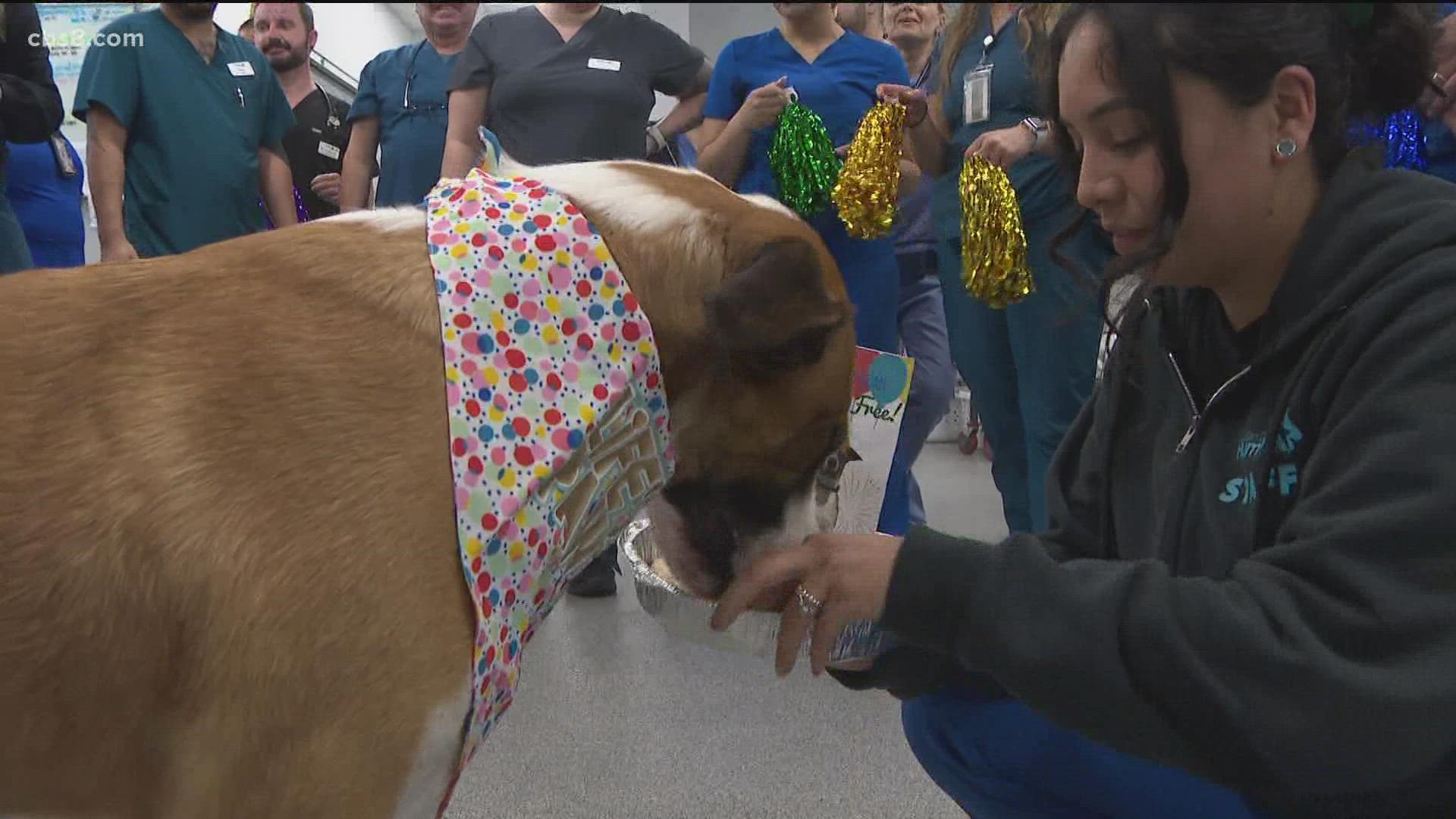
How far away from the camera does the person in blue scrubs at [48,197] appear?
2799 millimetres

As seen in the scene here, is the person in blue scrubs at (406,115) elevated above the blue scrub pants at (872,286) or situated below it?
above

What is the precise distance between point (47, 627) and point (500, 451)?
0.35 meters

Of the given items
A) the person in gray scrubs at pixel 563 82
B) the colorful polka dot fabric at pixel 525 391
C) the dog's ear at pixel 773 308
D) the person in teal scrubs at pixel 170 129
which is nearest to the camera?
the colorful polka dot fabric at pixel 525 391

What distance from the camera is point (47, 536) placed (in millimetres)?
804

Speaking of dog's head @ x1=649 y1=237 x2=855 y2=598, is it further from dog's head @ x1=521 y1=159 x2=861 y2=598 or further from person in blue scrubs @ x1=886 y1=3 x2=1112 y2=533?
person in blue scrubs @ x1=886 y1=3 x2=1112 y2=533

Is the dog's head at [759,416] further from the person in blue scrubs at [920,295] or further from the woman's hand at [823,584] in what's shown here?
the person in blue scrubs at [920,295]

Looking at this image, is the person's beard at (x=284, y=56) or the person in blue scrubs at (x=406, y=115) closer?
the person in blue scrubs at (x=406, y=115)

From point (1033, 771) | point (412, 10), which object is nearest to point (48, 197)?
point (1033, 771)

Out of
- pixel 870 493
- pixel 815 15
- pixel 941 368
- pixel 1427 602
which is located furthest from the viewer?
pixel 941 368

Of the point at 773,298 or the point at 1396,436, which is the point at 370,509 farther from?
the point at 1396,436

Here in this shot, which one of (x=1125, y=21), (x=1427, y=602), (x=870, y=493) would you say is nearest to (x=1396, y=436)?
(x=1427, y=602)

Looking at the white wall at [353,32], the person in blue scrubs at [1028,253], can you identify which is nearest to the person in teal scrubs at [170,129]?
the person in blue scrubs at [1028,253]

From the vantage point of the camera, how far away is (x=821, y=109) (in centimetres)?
260

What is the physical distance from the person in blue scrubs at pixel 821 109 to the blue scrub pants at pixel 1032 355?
0.88 ft
